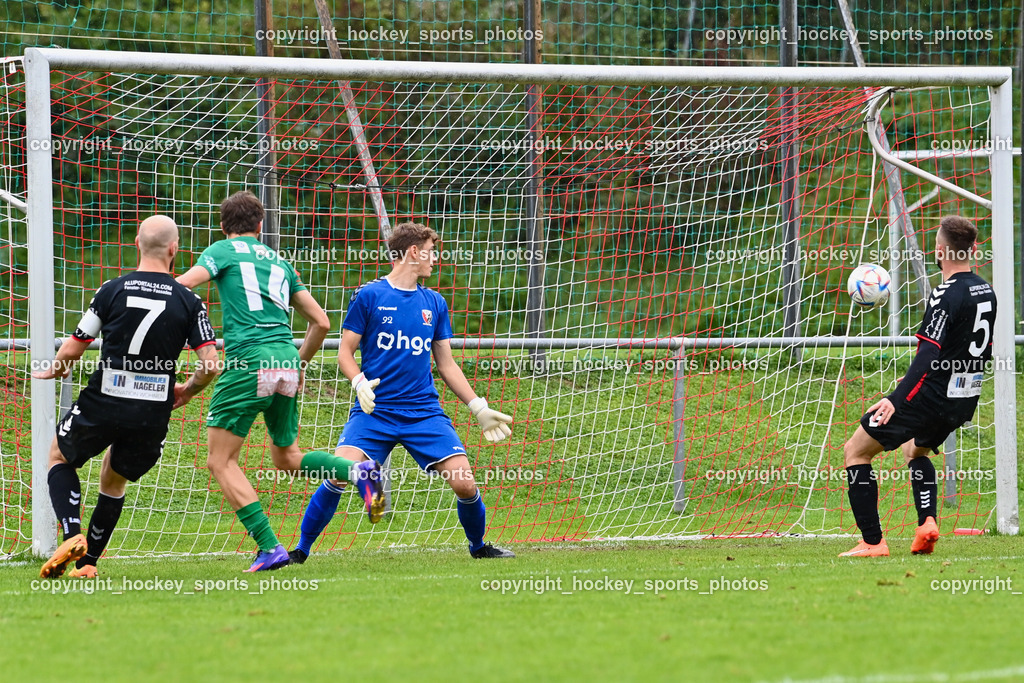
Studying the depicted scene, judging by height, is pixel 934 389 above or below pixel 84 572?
above

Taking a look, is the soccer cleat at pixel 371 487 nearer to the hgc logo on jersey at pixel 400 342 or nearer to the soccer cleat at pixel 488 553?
the hgc logo on jersey at pixel 400 342

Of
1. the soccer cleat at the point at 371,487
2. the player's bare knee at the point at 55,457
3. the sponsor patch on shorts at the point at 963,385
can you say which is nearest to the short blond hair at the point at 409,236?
the soccer cleat at the point at 371,487

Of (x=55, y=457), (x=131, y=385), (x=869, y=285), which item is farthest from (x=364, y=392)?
(x=869, y=285)

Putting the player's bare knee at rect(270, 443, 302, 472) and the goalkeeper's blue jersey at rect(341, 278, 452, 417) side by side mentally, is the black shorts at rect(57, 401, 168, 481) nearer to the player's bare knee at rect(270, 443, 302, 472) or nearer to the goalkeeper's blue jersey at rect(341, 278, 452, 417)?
the player's bare knee at rect(270, 443, 302, 472)

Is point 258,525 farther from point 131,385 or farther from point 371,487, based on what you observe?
point 131,385

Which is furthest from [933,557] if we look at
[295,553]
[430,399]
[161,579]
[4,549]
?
[4,549]

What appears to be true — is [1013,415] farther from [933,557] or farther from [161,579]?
[161,579]

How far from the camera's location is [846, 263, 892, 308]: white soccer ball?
8.45 metres

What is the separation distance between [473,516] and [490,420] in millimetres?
604

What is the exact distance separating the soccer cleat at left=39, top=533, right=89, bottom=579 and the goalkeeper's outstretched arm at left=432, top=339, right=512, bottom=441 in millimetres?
2277

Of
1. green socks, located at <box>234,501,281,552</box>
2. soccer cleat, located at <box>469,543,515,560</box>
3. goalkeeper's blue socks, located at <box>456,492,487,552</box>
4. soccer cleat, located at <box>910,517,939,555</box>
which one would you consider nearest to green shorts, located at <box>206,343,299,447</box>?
green socks, located at <box>234,501,281,552</box>

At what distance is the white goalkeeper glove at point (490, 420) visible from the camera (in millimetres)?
6996

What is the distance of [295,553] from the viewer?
6922 mm

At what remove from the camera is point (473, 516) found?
7.08 meters
